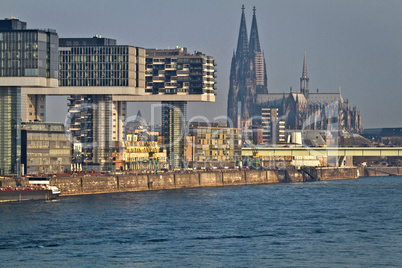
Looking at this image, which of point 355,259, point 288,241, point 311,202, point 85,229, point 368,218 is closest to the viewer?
point 355,259

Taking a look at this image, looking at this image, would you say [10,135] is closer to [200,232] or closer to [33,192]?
[33,192]

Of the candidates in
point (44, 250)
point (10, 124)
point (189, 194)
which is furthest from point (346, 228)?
point (10, 124)

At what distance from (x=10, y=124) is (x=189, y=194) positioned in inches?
1697

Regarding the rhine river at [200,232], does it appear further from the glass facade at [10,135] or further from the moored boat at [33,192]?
the glass facade at [10,135]

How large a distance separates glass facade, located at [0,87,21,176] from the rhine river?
36.1m

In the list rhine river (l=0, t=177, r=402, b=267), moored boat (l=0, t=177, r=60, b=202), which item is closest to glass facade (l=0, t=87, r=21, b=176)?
moored boat (l=0, t=177, r=60, b=202)

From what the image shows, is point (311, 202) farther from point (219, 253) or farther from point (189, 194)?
point (219, 253)

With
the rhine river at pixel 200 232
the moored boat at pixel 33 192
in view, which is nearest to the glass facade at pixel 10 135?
the moored boat at pixel 33 192

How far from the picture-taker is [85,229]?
115 meters

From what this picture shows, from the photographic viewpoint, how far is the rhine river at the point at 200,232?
93312 millimetres

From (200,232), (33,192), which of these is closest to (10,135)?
(33,192)

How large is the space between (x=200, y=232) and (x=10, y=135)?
306ft

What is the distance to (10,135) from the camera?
196750 mm

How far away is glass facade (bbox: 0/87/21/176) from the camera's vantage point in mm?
195750
